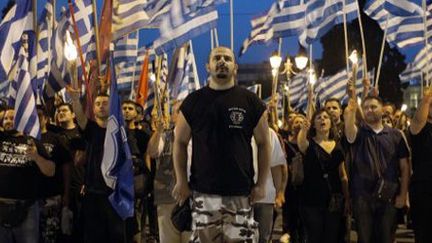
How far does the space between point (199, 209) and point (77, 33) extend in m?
4.75

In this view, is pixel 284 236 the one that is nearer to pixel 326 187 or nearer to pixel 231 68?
pixel 326 187

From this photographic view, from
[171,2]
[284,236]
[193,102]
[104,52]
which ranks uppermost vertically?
[171,2]

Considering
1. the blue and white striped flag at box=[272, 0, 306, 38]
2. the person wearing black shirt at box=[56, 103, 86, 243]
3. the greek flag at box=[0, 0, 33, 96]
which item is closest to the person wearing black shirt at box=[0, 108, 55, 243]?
the person wearing black shirt at box=[56, 103, 86, 243]

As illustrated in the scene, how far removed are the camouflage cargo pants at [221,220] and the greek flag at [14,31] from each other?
3.92 m

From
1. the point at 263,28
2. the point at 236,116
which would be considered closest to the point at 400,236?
the point at 263,28

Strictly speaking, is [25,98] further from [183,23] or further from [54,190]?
[183,23]

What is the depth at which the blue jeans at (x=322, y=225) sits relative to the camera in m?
8.68

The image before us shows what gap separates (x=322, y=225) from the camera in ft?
28.7

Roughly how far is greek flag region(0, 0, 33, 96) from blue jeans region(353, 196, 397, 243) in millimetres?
4312

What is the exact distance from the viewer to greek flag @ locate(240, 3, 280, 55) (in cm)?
1345

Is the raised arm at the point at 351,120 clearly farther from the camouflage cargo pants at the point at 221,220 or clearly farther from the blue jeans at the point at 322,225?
the camouflage cargo pants at the point at 221,220

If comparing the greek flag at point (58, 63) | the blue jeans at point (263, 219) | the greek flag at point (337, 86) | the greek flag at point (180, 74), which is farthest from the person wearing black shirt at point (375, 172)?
the greek flag at point (337, 86)

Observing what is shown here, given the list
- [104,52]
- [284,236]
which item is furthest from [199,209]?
[284,236]

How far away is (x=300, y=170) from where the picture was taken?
9.01m
